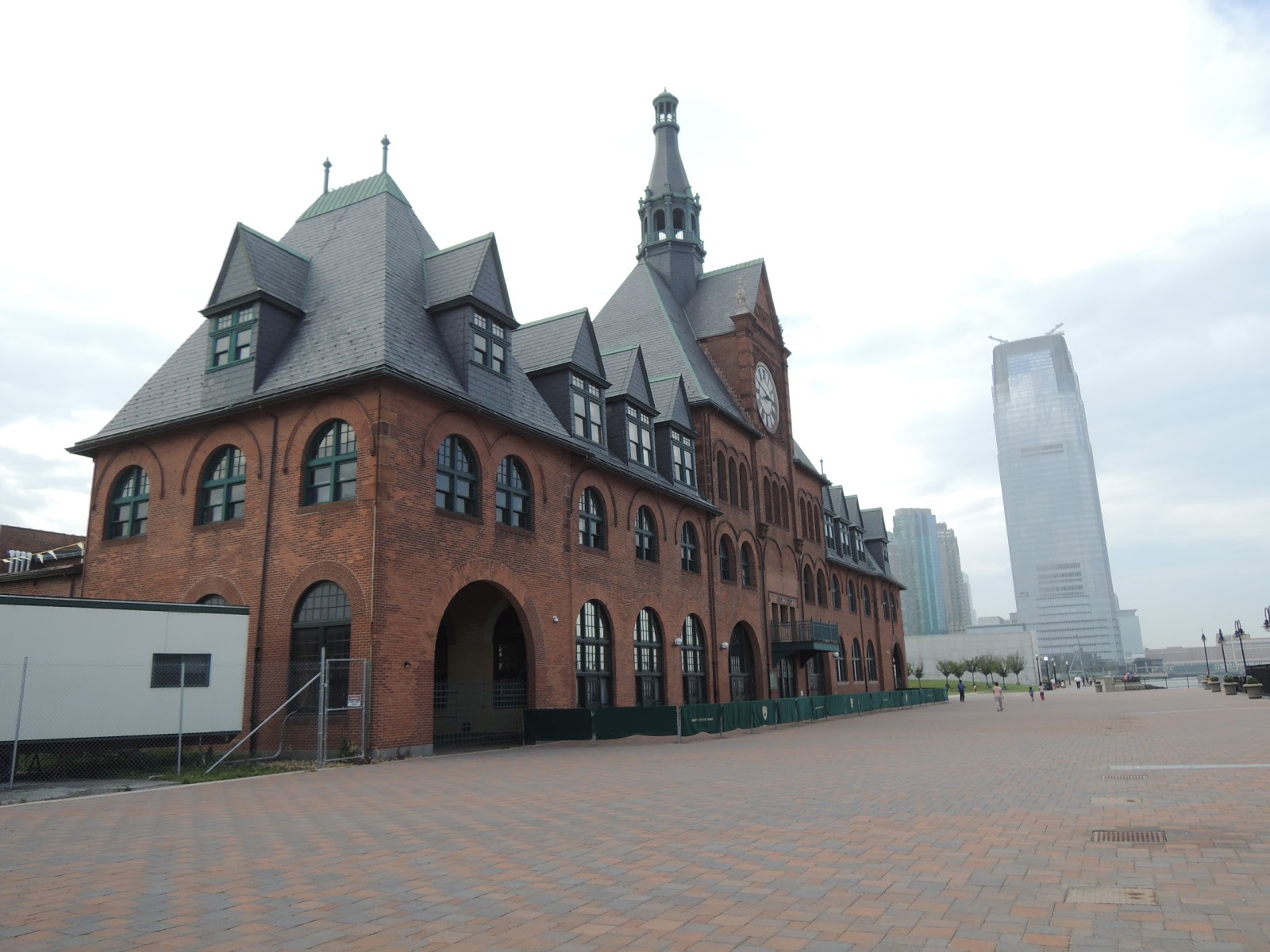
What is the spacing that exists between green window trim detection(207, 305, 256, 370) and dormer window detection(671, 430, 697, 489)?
16645 mm

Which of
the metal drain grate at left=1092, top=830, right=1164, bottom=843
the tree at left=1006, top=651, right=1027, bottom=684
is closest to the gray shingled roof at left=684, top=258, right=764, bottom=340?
the metal drain grate at left=1092, top=830, right=1164, bottom=843

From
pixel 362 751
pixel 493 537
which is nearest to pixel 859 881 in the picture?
pixel 362 751

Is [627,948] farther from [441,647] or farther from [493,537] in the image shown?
[441,647]

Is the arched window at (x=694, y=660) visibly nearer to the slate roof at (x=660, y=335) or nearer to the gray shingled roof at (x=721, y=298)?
the slate roof at (x=660, y=335)

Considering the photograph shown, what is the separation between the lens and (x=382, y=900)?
676cm

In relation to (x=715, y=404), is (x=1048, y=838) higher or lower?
lower

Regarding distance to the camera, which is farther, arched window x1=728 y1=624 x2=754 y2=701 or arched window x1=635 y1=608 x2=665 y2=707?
arched window x1=728 y1=624 x2=754 y2=701

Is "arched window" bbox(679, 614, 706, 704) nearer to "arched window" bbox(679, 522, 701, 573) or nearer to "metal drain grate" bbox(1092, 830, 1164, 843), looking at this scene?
"arched window" bbox(679, 522, 701, 573)

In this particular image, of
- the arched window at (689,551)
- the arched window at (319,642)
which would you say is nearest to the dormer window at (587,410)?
the arched window at (689,551)

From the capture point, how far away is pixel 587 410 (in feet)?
98.7

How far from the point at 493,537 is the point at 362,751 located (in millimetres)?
6671

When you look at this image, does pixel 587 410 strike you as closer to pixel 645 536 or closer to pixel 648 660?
pixel 645 536

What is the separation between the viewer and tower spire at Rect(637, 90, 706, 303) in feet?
161

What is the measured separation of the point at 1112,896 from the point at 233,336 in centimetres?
2359
